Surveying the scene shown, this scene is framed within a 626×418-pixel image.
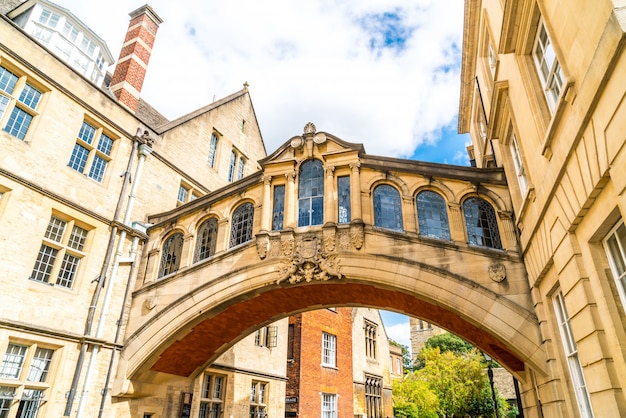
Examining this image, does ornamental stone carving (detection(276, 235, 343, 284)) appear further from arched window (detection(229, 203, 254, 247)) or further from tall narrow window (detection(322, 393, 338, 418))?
tall narrow window (detection(322, 393, 338, 418))

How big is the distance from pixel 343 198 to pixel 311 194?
0.93m

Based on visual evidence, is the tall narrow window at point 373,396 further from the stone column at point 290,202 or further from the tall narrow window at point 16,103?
the tall narrow window at point 16,103

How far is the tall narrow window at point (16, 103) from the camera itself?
9.55m

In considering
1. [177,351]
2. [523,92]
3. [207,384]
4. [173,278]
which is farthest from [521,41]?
[207,384]

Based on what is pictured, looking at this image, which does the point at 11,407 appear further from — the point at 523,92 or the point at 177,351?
the point at 523,92

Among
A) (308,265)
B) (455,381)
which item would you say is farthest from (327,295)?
(455,381)

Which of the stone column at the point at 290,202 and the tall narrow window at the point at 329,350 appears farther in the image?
the tall narrow window at the point at 329,350

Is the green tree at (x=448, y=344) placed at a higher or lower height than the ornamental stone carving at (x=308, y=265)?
higher

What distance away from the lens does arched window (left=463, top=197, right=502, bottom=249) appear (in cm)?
905

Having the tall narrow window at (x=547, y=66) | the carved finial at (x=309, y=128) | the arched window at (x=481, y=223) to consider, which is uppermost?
the carved finial at (x=309, y=128)

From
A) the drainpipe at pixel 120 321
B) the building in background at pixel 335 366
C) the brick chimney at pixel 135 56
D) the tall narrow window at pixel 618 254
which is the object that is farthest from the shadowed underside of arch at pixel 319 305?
the building in background at pixel 335 366

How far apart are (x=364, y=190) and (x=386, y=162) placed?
3.12 ft

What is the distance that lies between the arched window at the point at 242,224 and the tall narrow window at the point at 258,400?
291 inches

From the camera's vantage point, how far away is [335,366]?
21734mm
